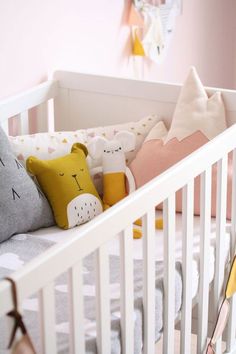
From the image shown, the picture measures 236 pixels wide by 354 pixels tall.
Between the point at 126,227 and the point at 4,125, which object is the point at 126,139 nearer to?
the point at 4,125

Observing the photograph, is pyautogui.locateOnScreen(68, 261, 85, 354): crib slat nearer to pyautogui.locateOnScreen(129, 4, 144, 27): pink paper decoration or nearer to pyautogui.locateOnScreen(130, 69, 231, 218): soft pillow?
pyautogui.locateOnScreen(130, 69, 231, 218): soft pillow

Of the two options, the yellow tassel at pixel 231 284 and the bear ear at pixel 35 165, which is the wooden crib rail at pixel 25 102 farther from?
the yellow tassel at pixel 231 284

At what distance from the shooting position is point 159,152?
2.35 metres

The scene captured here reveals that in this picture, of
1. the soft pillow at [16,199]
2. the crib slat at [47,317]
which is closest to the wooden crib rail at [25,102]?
the soft pillow at [16,199]

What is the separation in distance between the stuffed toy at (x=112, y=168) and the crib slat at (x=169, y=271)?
53 centimetres

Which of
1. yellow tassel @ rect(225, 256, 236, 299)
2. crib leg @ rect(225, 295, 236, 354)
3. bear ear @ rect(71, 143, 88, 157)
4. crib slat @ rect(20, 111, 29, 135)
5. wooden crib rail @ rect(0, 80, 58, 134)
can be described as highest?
wooden crib rail @ rect(0, 80, 58, 134)

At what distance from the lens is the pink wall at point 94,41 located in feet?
7.97

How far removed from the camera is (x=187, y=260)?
191 cm

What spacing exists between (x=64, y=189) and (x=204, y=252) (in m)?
0.45

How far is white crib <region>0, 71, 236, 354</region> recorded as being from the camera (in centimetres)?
145

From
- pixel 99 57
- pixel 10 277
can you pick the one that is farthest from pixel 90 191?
pixel 10 277

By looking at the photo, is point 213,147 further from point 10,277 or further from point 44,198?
point 10,277

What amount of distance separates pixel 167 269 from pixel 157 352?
2.60ft

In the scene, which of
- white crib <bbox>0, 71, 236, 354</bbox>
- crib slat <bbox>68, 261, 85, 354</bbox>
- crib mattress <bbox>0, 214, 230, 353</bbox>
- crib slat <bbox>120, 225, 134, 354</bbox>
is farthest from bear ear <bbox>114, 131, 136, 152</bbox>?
crib slat <bbox>68, 261, 85, 354</bbox>
